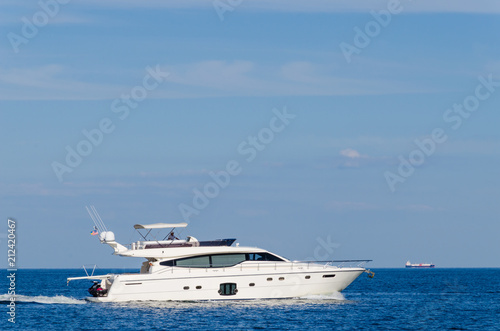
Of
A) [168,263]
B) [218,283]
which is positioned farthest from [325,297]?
[168,263]

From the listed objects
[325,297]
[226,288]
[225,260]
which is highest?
[225,260]

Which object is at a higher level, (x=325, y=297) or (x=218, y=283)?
(x=218, y=283)

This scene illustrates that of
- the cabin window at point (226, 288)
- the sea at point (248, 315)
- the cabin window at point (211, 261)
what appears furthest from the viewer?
the cabin window at point (226, 288)

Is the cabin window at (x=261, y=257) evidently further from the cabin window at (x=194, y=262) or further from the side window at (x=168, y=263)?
the side window at (x=168, y=263)

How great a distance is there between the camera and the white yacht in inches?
1618

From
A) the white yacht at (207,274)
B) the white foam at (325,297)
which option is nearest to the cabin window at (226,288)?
the white yacht at (207,274)

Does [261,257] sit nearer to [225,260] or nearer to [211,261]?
[225,260]

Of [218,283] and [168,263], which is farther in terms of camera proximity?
[218,283]

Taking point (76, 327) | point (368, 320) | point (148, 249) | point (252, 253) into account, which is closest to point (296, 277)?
point (252, 253)

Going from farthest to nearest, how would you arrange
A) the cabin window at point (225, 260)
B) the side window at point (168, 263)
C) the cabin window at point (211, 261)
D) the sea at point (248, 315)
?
the cabin window at point (225, 260), the cabin window at point (211, 261), the side window at point (168, 263), the sea at point (248, 315)

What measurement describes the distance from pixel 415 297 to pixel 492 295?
7.64 metres

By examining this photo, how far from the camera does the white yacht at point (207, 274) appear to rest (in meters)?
41.1

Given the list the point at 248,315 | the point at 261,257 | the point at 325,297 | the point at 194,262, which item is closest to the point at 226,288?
the point at 194,262

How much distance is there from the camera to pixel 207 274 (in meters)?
41.6
